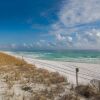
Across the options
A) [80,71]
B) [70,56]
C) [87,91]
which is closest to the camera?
[87,91]

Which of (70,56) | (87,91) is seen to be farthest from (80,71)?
(70,56)

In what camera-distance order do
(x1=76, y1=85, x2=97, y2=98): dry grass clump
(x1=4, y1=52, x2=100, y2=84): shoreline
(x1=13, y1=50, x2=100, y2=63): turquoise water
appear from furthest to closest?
(x1=13, y1=50, x2=100, y2=63): turquoise water, (x1=4, y1=52, x2=100, y2=84): shoreline, (x1=76, y1=85, x2=97, y2=98): dry grass clump

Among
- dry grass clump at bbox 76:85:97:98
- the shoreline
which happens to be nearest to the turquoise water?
the shoreline

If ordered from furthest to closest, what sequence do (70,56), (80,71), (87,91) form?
(70,56)
(80,71)
(87,91)

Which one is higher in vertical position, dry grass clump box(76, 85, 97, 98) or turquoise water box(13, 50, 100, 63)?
turquoise water box(13, 50, 100, 63)

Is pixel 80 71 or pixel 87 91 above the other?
pixel 87 91

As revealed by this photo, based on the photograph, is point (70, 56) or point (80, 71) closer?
point (80, 71)

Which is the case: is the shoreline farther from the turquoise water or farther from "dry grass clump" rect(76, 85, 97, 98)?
the turquoise water

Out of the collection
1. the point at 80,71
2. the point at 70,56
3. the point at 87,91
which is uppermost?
the point at 70,56

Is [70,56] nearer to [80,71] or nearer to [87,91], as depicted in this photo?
[80,71]

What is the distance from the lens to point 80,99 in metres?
6.33

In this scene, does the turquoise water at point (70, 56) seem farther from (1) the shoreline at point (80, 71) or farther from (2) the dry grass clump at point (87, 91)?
(2) the dry grass clump at point (87, 91)

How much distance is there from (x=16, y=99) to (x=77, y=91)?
223cm

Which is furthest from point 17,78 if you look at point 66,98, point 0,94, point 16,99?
point 66,98
